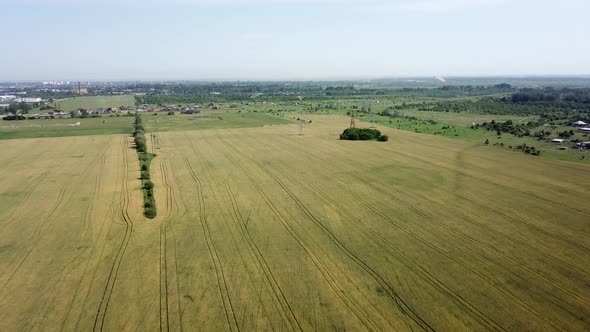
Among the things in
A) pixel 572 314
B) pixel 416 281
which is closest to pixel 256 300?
pixel 416 281

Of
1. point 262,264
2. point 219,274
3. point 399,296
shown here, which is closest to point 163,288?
point 219,274

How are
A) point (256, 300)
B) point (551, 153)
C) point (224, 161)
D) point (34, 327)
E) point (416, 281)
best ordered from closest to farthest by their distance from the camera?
point (34, 327), point (256, 300), point (416, 281), point (224, 161), point (551, 153)

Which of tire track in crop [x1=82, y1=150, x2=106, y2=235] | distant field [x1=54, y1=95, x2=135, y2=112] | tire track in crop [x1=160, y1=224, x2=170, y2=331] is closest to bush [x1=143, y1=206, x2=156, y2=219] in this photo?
tire track in crop [x1=160, y1=224, x2=170, y2=331]

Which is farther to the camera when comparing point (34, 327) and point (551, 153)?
point (551, 153)

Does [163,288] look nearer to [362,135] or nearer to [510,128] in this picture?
[362,135]

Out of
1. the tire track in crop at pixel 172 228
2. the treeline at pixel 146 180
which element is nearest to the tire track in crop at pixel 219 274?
the tire track in crop at pixel 172 228

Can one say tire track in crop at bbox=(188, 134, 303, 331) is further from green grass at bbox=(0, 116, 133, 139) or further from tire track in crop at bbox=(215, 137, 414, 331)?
green grass at bbox=(0, 116, 133, 139)

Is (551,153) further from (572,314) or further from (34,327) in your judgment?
(34,327)
